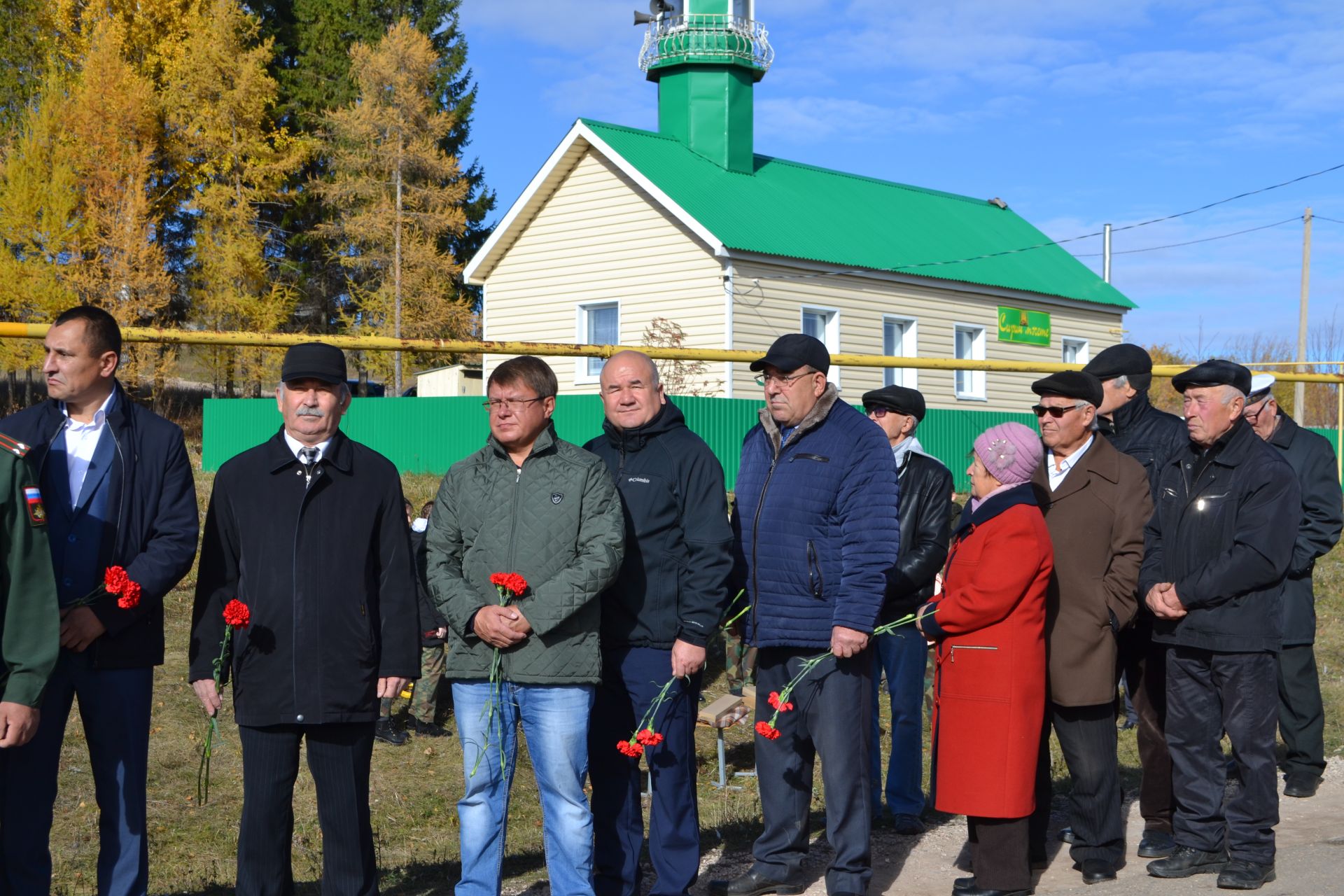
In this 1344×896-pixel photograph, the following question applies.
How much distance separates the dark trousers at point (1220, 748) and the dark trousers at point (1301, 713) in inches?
66.4

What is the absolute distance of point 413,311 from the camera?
30.5 meters

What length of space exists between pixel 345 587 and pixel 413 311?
2702cm

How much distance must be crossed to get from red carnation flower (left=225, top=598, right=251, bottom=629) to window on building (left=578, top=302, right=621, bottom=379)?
17.3m

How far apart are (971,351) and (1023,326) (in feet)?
4.65

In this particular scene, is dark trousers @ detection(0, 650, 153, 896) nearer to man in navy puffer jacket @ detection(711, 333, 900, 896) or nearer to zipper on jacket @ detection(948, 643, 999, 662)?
man in navy puffer jacket @ detection(711, 333, 900, 896)

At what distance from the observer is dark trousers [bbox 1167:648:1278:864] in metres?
5.30

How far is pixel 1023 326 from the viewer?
24188 mm

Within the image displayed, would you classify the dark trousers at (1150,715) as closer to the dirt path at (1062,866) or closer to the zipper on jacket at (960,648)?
the dirt path at (1062,866)

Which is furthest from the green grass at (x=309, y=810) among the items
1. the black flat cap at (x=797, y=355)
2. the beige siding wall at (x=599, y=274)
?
the beige siding wall at (x=599, y=274)

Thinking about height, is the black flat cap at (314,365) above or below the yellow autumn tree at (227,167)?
below

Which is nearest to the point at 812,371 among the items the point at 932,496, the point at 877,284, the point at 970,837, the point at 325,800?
the point at 932,496

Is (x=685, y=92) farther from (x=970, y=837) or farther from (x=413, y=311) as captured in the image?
(x=970, y=837)

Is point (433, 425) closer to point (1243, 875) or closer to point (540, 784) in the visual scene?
point (540, 784)

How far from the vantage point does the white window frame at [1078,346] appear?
2508cm
